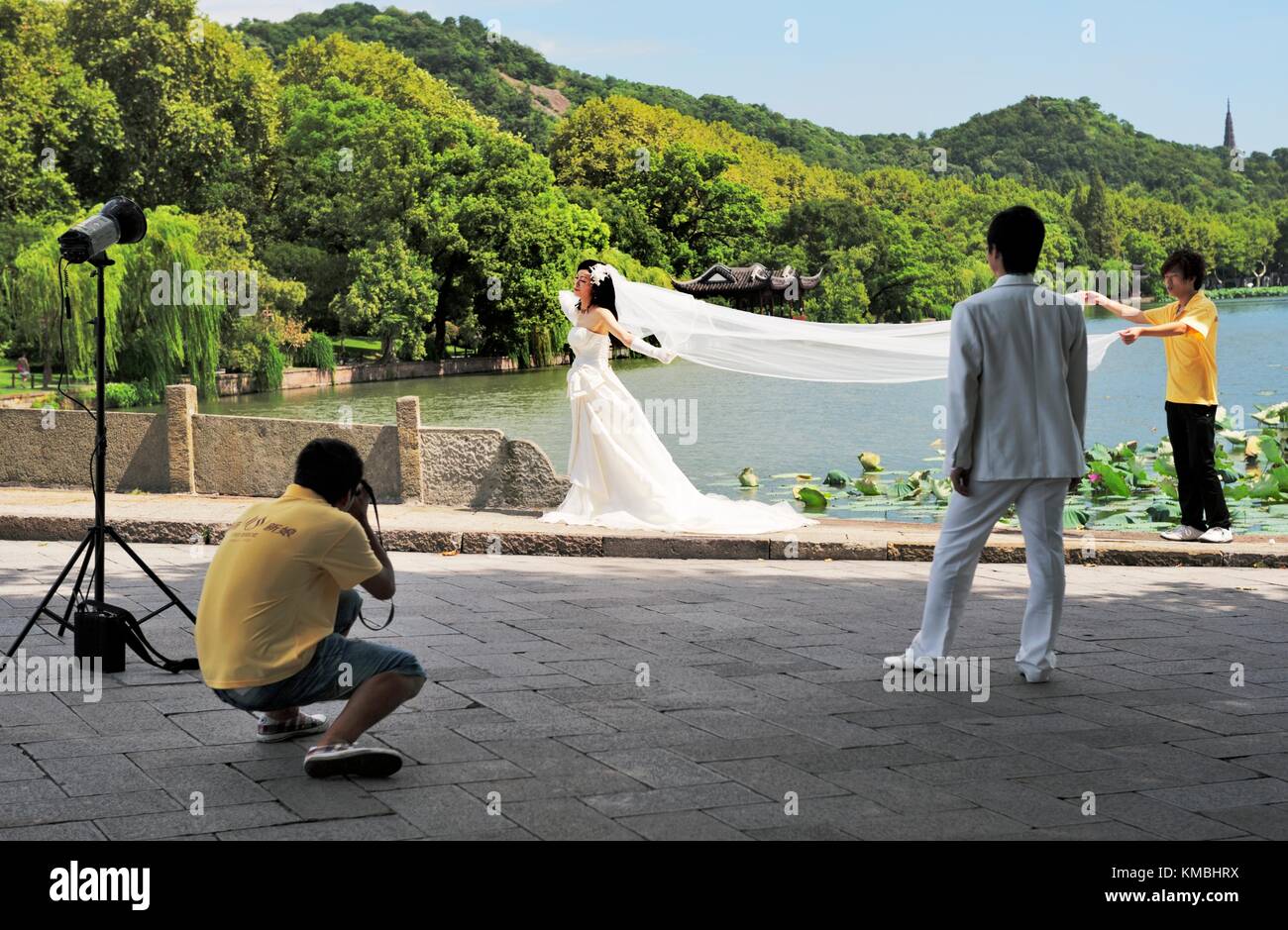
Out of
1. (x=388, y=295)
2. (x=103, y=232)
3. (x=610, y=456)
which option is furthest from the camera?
(x=388, y=295)

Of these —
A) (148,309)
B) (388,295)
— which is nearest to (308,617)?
(148,309)

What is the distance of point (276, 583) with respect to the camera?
4.56m

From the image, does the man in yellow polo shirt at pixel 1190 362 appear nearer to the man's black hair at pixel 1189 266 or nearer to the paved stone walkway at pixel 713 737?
the man's black hair at pixel 1189 266

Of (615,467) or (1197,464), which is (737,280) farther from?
(1197,464)

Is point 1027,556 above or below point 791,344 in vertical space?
below

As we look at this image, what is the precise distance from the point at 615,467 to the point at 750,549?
1517mm

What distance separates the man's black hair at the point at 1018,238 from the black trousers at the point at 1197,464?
13.3ft

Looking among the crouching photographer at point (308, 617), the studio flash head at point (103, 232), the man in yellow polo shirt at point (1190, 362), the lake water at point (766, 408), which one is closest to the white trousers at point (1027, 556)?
the crouching photographer at point (308, 617)

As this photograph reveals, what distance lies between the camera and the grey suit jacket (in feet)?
19.1

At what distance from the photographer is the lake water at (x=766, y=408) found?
973 inches

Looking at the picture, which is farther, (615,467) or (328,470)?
(615,467)
